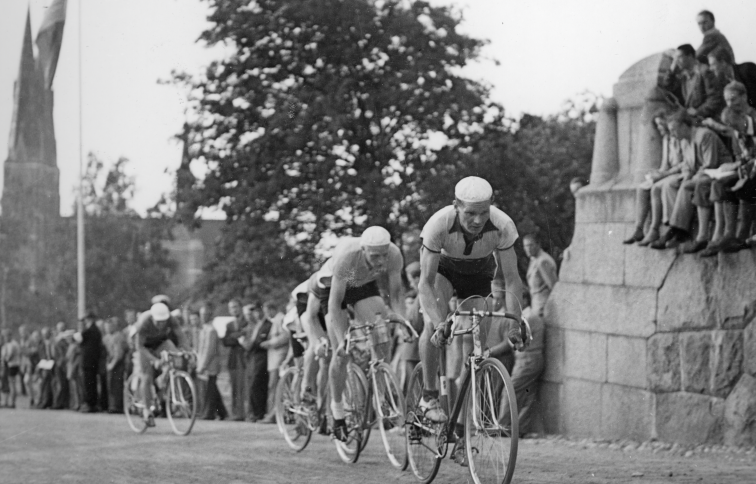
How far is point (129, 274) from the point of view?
40.3 metres

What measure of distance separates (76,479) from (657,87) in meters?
7.36

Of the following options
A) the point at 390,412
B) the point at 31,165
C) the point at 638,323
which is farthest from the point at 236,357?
the point at 31,165

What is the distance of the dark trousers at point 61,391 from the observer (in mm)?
26000

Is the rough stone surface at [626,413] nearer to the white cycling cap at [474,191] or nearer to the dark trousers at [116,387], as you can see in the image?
the white cycling cap at [474,191]

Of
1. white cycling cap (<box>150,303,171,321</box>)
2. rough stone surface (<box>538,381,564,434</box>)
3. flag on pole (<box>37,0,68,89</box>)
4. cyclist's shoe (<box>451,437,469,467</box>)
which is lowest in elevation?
rough stone surface (<box>538,381,564,434</box>)

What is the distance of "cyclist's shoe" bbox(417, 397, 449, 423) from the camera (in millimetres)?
8492

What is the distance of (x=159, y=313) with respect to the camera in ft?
55.6

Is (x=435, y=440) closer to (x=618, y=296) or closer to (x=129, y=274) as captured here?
(x=618, y=296)

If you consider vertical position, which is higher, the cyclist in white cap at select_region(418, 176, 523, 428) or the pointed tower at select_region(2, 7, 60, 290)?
the pointed tower at select_region(2, 7, 60, 290)

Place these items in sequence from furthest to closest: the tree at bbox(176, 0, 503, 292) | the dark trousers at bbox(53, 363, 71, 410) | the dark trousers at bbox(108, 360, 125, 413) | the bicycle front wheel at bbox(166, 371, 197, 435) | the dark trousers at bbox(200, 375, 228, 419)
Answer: the dark trousers at bbox(53, 363, 71, 410)
the dark trousers at bbox(108, 360, 125, 413)
the dark trousers at bbox(200, 375, 228, 419)
the tree at bbox(176, 0, 503, 292)
the bicycle front wheel at bbox(166, 371, 197, 435)

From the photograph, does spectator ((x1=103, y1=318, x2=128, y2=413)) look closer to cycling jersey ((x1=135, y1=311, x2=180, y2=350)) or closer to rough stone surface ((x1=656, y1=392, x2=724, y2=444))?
cycling jersey ((x1=135, y1=311, x2=180, y2=350))

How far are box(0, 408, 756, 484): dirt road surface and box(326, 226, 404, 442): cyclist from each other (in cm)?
80

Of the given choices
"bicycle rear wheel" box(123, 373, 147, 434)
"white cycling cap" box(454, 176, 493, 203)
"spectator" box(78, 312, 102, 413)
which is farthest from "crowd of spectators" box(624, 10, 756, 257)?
"spectator" box(78, 312, 102, 413)

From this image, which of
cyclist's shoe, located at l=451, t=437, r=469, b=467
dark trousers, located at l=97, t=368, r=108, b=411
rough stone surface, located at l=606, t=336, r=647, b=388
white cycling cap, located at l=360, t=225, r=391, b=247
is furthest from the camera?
dark trousers, located at l=97, t=368, r=108, b=411
